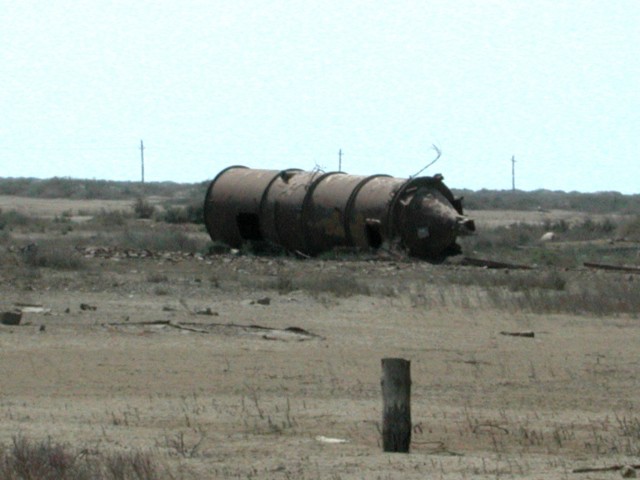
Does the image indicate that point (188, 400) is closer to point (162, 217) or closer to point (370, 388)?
point (370, 388)

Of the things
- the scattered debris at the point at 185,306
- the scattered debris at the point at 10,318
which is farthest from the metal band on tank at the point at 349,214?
the scattered debris at the point at 10,318

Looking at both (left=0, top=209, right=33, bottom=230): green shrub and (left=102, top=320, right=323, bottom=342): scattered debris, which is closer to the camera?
(left=102, top=320, right=323, bottom=342): scattered debris

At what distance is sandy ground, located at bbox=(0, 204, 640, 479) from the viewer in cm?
1046

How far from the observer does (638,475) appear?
31.5ft

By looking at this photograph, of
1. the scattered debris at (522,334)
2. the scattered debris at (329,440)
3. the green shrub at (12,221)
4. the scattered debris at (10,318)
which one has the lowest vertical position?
the scattered debris at (522,334)

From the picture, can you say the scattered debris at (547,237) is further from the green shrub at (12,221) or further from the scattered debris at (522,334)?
the scattered debris at (522,334)

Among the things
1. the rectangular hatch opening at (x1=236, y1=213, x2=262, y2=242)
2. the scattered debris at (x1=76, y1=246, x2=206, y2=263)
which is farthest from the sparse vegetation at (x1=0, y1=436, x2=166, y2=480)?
the rectangular hatch opening at (x1=236, y1=213, x2=262, y2=242)

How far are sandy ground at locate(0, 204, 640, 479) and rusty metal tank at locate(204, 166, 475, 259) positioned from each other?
20.6 ft

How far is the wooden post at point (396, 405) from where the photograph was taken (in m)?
10.5

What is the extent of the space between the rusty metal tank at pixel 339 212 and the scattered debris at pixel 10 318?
14.1 m

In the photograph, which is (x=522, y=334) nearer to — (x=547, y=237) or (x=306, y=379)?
(x=306, y=379)

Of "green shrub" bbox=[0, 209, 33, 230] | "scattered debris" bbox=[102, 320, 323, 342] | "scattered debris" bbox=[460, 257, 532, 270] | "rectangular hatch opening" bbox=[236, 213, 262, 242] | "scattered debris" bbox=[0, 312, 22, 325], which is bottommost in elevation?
"scattered debris" bbox=[102, 320, 323, 342]

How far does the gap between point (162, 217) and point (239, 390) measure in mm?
42703

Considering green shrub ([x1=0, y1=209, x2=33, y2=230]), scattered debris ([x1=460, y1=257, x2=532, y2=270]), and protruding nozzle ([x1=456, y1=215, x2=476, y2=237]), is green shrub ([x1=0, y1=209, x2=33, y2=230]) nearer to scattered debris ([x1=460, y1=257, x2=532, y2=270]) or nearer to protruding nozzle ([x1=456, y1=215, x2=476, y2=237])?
protruding nozzle ([x1=456, y1=215, x2=476, y2=237])
